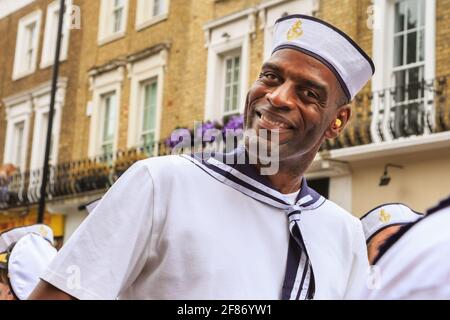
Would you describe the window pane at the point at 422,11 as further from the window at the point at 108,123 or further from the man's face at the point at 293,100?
the man's face at the point at 293,100

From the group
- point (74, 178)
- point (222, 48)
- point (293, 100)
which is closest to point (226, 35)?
point (222, 48)

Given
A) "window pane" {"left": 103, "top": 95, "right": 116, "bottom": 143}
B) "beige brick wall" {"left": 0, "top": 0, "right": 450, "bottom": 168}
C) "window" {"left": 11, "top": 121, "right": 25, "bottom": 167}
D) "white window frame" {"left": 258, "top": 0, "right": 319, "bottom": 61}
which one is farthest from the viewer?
"window" {"left": 11, "top": 121, "right": 25, "bottom": 167}

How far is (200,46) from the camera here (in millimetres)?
17391

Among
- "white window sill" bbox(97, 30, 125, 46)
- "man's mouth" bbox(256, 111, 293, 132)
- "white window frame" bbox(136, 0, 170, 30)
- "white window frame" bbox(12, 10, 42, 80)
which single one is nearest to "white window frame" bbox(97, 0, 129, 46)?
"white window sill" bbox(97, 30, 125, 46)

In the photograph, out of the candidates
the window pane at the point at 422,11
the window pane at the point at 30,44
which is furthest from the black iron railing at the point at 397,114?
the window pane at the point at 30,44

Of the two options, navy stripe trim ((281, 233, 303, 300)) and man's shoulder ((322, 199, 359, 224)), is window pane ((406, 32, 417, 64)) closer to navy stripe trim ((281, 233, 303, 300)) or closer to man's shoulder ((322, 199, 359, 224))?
man's shoulder ((322, 199, 359, 224))

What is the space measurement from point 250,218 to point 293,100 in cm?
34

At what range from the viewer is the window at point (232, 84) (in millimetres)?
16516

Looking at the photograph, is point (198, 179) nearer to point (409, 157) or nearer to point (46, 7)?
point (409, 157)

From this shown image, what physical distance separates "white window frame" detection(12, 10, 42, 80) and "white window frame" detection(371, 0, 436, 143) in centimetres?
1160

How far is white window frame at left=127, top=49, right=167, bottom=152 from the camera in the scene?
59.9ft

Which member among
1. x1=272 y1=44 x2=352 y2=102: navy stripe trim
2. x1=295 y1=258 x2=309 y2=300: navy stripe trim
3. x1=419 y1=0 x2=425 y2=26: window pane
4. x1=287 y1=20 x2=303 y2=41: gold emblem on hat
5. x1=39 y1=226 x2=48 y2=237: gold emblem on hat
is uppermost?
x1=419 y1=0 x2=425 y2=26: window pane

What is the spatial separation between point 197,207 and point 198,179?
11 centimetres
